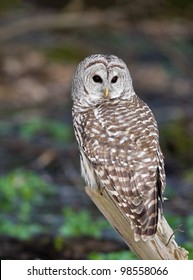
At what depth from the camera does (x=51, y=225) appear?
8.59m

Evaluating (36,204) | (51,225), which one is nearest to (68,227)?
(51,225)

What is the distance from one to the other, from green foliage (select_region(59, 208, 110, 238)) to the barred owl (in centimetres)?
262

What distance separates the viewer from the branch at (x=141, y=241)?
470 centimetres

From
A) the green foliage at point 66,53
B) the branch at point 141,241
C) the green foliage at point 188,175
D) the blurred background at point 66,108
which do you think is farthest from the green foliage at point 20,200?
the green foliage at point 66,53

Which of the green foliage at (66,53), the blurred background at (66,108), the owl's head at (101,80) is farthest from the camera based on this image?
the green foliage at (66,53)

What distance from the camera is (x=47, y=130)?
11477 millimetres

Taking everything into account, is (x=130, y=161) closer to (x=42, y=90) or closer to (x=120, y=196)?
(x=120, y=196)

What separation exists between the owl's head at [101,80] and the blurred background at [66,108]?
1.37 metres

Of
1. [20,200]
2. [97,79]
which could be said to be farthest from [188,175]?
[97,79]

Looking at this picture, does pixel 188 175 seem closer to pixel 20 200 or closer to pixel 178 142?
pixel 178 142

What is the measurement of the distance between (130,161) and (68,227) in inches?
135

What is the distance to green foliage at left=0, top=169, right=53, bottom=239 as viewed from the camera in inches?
329

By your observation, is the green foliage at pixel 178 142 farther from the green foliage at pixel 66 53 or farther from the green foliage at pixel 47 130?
the green foliage at pixel 66 53

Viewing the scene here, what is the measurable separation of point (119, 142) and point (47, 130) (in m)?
6.32
